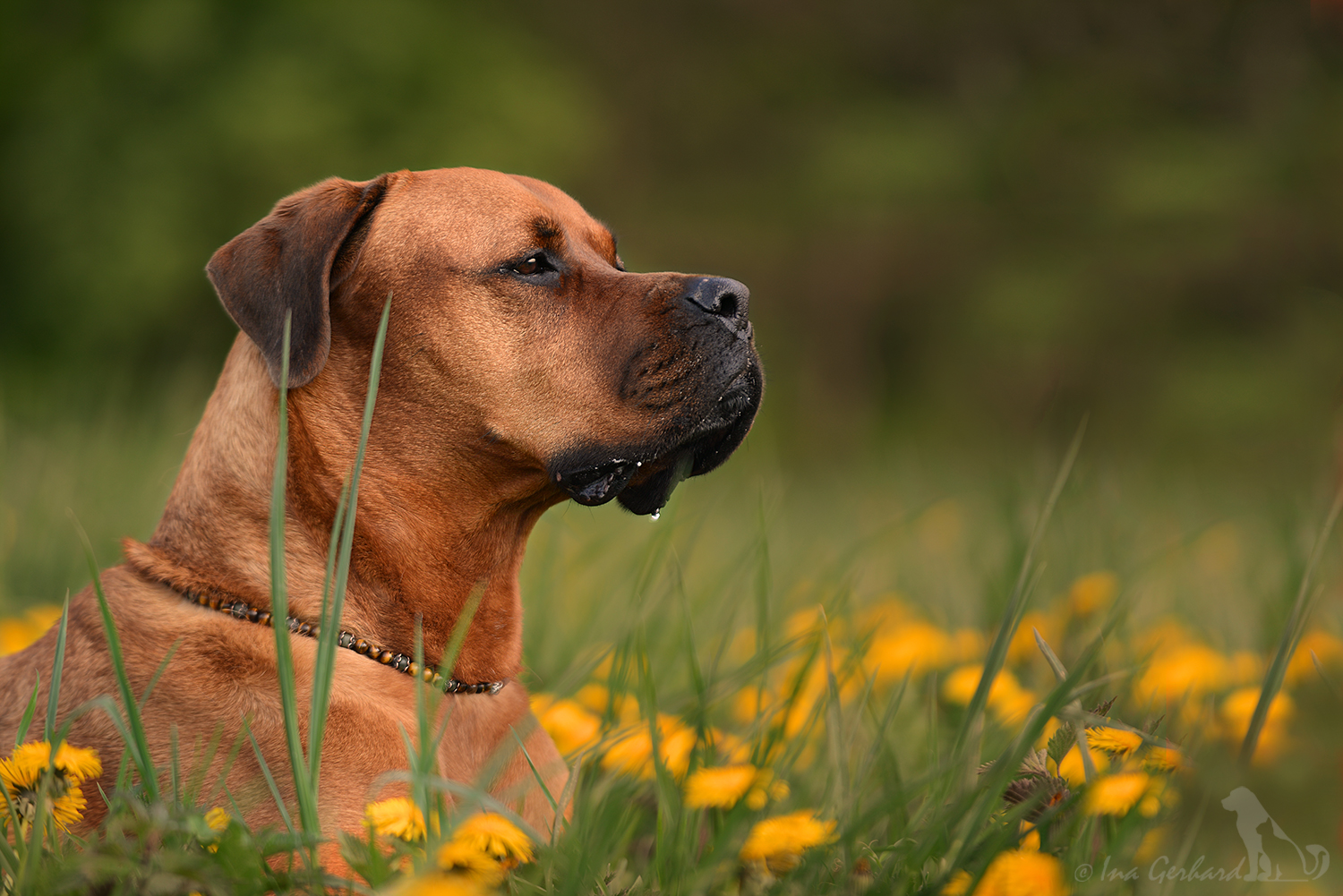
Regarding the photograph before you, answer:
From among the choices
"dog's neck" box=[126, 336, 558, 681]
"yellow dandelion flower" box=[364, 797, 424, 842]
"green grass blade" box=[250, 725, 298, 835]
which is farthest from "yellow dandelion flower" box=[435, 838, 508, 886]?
"dog's neck" box=[126, 336, 558, 681]

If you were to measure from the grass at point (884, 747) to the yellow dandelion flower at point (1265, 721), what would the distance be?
0.04 feet

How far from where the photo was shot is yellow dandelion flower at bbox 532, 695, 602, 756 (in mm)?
2643

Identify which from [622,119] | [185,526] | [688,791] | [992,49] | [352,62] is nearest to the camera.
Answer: [688,791]

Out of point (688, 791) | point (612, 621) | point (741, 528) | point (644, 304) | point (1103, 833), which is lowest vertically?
point (741, 528)

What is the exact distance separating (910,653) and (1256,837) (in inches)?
55.3

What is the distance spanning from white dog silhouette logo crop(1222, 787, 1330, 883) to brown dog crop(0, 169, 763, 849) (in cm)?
139

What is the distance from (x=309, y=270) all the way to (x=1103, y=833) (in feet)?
6.87

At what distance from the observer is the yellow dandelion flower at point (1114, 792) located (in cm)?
153

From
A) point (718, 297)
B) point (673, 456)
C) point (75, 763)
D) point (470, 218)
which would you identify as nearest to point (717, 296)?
point (718, 297)

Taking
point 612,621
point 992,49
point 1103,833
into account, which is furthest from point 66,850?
point 992,49

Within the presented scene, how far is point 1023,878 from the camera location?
1396mm

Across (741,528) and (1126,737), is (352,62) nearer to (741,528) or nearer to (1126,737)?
(741,528)

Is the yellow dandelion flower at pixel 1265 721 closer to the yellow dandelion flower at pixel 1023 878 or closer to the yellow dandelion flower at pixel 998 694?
the yellow dandelion flower at pixel 998 694

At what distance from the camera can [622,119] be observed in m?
18.5
